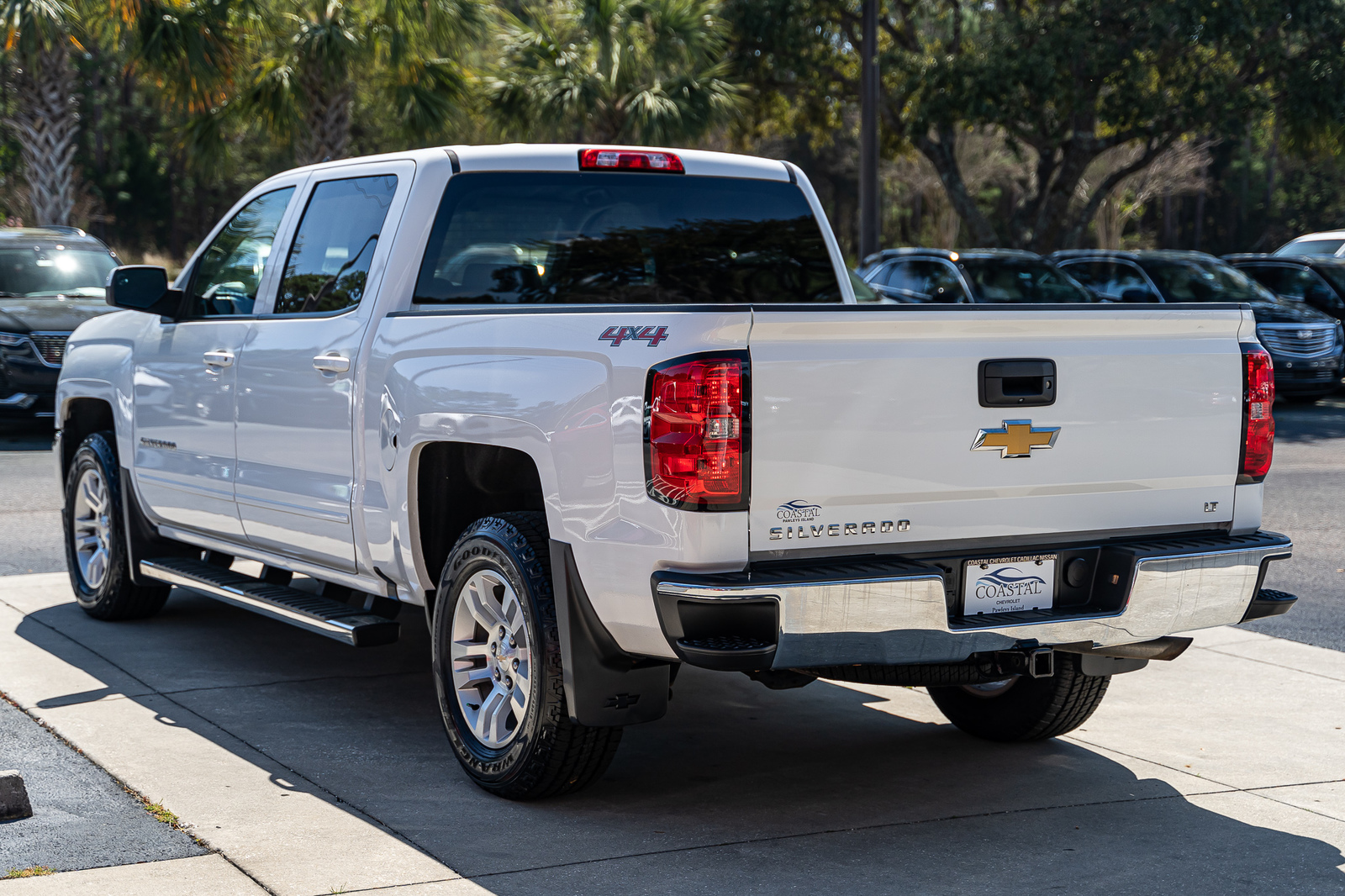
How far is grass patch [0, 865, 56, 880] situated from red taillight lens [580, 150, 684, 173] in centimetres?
309

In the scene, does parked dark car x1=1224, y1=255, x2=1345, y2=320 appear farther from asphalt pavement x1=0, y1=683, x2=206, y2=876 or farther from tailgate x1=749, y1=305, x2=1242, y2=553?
asphalt pavement x1=0, y1=683, x2=206, y2=876

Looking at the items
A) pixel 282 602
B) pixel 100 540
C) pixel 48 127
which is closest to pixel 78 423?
pixel 100 540

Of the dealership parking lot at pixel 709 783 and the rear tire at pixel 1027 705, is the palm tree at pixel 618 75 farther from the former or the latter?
the rear tire at pixel 1027 705

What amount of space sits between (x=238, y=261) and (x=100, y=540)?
179 cm

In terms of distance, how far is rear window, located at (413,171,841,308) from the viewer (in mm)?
5566

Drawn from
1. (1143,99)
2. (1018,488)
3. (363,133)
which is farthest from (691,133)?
(363,133)

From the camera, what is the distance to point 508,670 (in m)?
4.77

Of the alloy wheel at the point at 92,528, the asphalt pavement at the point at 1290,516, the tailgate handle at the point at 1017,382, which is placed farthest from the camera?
→ the asphalt pavement at the point at 1290,516

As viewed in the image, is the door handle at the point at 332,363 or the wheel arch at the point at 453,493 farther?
the door handle at the point at 332,363

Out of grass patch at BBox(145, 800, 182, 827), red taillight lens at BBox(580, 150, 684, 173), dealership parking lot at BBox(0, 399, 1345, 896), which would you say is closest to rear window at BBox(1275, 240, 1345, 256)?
dealership parking lot at BBox(0, 399, 1345, 896)

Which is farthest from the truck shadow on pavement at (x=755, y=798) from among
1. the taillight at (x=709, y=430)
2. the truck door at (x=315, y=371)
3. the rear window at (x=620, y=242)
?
the rear window at (x=620, y=242)

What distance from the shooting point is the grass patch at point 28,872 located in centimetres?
403

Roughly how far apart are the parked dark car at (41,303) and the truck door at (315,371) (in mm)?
9639

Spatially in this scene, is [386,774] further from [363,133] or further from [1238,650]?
[363,133]
